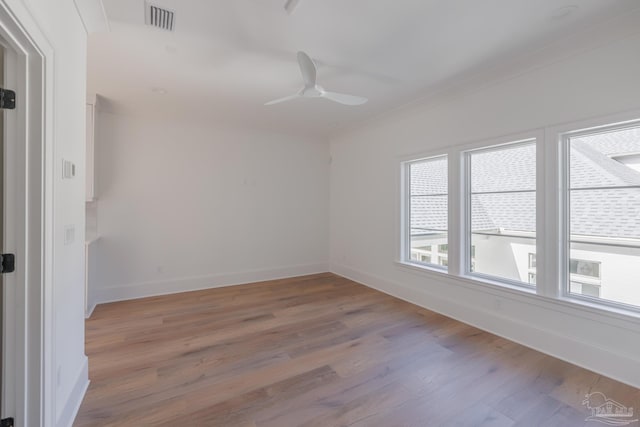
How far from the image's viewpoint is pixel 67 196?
1.71m

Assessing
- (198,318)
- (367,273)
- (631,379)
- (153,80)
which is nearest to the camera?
(631,379)

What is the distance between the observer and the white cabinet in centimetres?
348

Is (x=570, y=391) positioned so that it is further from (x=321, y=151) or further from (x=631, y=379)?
(x=321, y=151)

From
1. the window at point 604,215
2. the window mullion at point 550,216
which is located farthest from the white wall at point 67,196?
the window at point 604,215

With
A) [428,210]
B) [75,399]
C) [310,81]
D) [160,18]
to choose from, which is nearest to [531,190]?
[428,210]

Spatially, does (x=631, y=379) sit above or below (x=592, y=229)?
below

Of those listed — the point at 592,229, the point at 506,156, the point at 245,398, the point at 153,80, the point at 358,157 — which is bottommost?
the point at 245,398

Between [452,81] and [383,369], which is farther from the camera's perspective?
[452,81]

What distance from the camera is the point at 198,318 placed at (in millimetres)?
3438

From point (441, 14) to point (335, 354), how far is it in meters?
2.98

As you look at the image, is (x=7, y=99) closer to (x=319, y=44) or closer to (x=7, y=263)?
(x=7, y=263)

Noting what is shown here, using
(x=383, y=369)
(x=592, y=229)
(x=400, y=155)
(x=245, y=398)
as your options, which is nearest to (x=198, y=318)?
(x=245, y=398)

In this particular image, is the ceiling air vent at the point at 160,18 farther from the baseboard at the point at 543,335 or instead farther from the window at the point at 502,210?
the baseboard at the point at 543,335

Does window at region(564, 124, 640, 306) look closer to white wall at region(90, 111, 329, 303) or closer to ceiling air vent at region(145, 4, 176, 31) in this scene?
ceiling air vent at region(145, 4, 176, 31)
